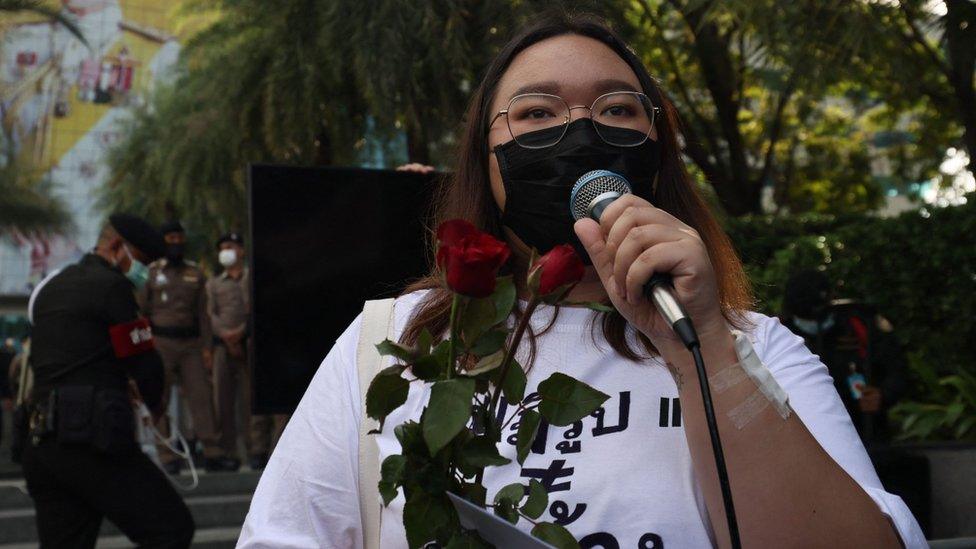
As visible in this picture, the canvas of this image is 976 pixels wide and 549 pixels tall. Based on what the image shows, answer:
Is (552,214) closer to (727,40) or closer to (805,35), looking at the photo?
(805,35)

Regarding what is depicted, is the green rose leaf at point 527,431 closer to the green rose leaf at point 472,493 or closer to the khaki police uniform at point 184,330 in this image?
the green rose leaf at point 472,493

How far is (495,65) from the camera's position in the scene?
87.8 inches

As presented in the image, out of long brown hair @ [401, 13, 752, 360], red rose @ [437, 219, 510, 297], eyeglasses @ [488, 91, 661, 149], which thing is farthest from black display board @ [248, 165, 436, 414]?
red rose @ [437, 219, 510, 297]

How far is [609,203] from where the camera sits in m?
1.56

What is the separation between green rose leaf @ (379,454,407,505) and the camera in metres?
1.30

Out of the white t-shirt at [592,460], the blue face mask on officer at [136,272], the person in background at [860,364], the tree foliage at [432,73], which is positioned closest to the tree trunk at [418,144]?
the tree foliage at [432,73]

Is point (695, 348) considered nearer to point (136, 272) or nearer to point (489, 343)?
point (489, 343)

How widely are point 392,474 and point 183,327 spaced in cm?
891

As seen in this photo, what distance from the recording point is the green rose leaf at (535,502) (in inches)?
53.4

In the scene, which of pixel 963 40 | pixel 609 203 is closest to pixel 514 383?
pixel 609 203

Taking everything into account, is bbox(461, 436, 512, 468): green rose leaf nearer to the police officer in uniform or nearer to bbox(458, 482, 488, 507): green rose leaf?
bbox(458, 482, 488, 507): green rose leaf

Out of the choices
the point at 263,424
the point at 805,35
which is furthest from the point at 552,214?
the point at 263,424

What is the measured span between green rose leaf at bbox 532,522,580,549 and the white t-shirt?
0.70ft

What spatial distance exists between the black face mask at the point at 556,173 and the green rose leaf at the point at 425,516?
0.72 meters
